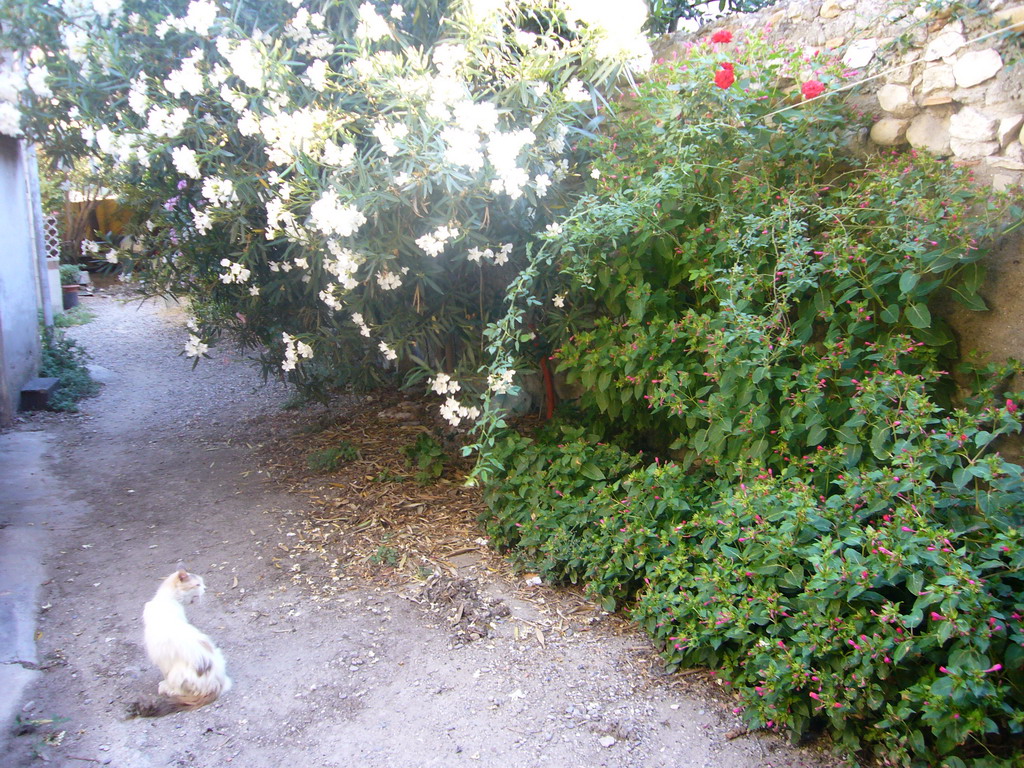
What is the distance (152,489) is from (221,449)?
698mm

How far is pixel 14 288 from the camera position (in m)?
5.98

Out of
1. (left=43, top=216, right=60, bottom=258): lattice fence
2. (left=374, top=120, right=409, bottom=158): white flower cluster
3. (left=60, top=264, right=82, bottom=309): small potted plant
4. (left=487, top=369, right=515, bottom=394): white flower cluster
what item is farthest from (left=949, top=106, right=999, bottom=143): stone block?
(left=43, top=216, right=60, bottom=258): lattice fence

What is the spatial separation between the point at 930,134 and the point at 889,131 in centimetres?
16

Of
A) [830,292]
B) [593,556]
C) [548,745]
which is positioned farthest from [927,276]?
[548,745]

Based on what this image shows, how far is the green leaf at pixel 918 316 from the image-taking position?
262cm

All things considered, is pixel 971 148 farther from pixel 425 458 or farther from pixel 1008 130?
pixel 425 458

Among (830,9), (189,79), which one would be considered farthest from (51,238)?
(830,9)

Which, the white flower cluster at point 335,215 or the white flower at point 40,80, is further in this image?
the white flower at point 40,80

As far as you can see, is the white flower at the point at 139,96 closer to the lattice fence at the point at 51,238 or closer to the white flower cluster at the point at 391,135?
the white flower cluster at the point at 391,135

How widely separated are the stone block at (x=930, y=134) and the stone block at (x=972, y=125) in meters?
0.04

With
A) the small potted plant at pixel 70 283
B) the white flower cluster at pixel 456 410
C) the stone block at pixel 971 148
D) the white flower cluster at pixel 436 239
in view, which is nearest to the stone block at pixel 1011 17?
the stone block at pixel 971 148

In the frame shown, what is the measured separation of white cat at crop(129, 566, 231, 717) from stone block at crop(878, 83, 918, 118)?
3407 millimetres

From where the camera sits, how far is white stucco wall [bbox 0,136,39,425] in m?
5.62

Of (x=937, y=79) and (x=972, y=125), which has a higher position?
(x=937, y=79)
